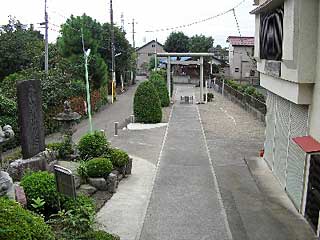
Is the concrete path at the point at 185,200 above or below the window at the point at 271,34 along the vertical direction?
below

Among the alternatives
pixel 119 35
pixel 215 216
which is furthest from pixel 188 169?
pixel 119 35

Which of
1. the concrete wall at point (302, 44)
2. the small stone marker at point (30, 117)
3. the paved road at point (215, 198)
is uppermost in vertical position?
the concrete wall at point (302, 44)

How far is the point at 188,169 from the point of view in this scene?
15609 mm

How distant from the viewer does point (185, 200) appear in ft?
39.8

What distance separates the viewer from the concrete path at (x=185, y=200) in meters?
9.96

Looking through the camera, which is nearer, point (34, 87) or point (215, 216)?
point (215, 216)

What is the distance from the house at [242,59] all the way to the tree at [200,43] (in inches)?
354

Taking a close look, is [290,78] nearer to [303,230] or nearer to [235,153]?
[303,230]

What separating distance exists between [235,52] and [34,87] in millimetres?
53018

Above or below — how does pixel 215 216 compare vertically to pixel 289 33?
below

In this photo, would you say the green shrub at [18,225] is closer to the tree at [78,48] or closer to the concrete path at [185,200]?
the concrete path at [185,200]

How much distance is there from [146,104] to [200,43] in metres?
50.1

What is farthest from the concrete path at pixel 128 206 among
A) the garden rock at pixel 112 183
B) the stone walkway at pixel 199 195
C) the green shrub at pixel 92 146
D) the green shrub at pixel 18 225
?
the green shrub at pixel 18 225

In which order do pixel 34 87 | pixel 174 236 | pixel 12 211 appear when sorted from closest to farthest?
pixel 12 211 < pixel 174 236 < pixel 34 87
